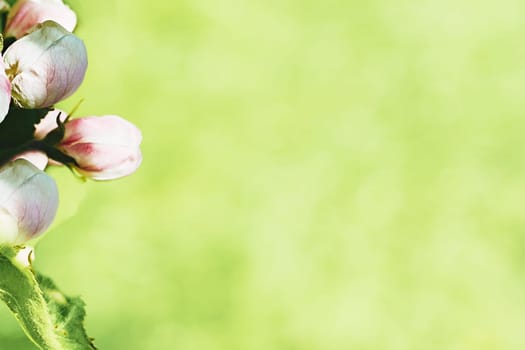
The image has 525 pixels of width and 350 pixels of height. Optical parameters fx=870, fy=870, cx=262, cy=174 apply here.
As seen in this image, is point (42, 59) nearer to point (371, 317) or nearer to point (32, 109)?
point (32, 109)

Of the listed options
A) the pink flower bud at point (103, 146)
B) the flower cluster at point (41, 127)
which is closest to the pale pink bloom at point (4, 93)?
the flower cluster at point (41, 127)

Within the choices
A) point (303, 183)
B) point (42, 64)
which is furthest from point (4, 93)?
point (303, 183)

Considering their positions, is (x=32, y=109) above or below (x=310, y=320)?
above

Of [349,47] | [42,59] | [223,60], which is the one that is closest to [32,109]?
[42,59]

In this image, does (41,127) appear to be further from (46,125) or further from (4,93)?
(4,93)

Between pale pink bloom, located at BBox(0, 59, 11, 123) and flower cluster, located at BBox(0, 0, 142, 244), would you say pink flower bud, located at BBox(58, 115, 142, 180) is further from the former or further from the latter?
pale pink bloom, located at BBox(0, 59, 11, 123)

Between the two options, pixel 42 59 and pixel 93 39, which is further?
pixel 93 39

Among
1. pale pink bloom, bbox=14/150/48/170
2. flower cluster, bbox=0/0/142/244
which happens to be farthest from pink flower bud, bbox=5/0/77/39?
pale pink bloom, bbox=14/150/48/170
